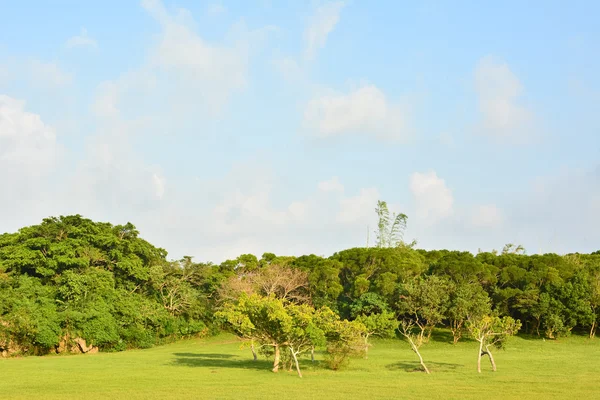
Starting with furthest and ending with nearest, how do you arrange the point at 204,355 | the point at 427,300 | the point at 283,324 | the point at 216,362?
1. the point at 427,300
2. the point at 204,355
3. the point at 216,362
4. the point at 283,324

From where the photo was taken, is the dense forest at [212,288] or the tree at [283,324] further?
the dense forest at [212,288]

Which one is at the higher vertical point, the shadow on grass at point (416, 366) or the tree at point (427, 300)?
the tree at point (427, 300)

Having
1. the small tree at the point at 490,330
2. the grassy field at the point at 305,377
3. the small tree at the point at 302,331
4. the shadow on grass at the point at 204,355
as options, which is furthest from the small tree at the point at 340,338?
the shadow on grass at the point at 204,355

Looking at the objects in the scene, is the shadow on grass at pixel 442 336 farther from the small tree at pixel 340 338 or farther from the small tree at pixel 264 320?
the small tree at pixel 264 320

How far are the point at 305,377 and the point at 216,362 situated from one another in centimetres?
1041

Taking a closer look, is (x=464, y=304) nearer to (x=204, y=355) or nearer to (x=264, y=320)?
(x=204, y=355)

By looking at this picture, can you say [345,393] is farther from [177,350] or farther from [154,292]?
[154,292]

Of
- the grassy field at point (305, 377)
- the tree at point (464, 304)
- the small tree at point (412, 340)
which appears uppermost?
the tree at point (464, 304)

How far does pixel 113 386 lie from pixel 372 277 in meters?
37.0

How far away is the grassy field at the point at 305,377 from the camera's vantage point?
27.0 m

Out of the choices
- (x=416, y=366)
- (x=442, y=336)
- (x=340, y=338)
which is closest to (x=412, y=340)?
(x=416, y=366)

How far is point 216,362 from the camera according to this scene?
41.7 metres

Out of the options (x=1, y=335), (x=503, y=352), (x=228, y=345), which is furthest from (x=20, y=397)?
(x=503, y=352)

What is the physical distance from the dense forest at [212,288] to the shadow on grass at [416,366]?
17.4 feet
